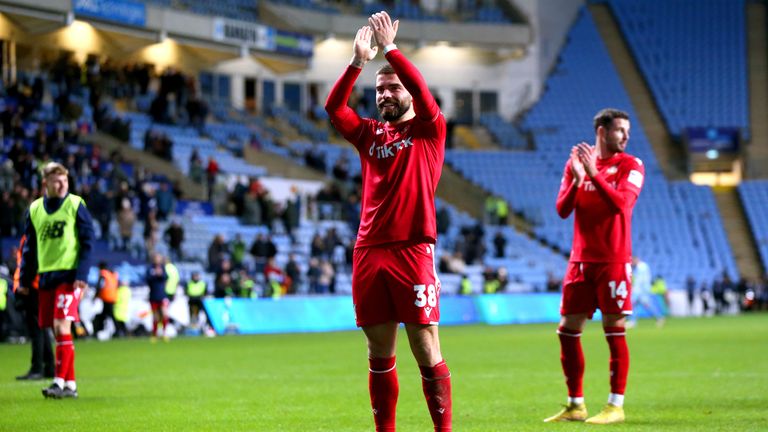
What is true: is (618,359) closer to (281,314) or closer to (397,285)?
(397,285)

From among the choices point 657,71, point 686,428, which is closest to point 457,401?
point 686,428

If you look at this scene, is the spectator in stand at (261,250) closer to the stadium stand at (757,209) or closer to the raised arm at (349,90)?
the stadium stand at (757,209)

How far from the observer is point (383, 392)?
23.9ft

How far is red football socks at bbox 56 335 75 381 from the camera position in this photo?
1198cm

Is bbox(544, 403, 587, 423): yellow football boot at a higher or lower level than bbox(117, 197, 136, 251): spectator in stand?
lower

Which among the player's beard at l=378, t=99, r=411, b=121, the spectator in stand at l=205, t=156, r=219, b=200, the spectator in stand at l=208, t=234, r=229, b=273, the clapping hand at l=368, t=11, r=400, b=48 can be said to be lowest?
the spectator in stand at l=208, t=234, r=229, b=273

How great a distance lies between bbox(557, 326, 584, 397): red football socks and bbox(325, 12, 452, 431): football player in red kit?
121 inches

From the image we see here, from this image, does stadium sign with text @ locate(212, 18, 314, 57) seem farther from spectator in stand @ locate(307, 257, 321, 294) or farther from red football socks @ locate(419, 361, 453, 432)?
red football socks @ locate(419, 361, 453, 432)

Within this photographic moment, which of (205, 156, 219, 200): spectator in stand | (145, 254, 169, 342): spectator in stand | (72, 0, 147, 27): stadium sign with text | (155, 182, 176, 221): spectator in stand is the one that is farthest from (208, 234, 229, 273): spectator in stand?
(72, 0, 147, 27): stadium sign with text

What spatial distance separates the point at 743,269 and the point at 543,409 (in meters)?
40.1

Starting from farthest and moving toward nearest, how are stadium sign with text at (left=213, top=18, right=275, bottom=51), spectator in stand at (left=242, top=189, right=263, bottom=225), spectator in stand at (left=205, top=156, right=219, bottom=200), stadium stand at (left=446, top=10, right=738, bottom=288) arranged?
stadium stand at (left=446, top=10, right=738, bottom=288)
stadium sign with text at (left=213, top=18, right=275, bottom=51)
spectator in stand at (left=205, top=156, right=219, bottom=200)
spectator in stand at (left=242, top=189, right=263, bottom=225)

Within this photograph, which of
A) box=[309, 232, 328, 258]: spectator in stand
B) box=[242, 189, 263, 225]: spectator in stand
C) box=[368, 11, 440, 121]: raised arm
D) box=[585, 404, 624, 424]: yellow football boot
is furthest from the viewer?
box=[242, 189, 263, 225]: spectator in stand

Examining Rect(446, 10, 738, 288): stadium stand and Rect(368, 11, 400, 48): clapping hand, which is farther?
Rect(446, 10, 738, 288): stadium stand

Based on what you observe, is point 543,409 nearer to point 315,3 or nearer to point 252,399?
point 252,399
